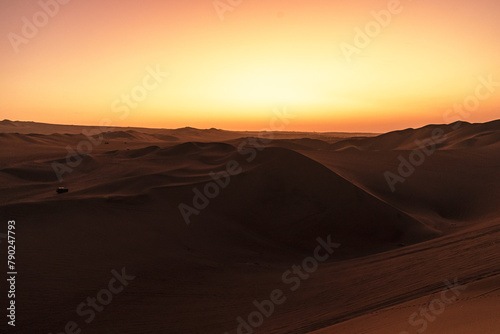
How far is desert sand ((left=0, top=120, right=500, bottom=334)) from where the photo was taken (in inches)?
257

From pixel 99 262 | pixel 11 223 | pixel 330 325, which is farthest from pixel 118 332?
pixel 11 223

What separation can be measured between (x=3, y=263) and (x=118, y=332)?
358cm

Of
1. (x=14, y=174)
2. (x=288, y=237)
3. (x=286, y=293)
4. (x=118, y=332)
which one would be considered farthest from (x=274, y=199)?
(x=14, y=174)

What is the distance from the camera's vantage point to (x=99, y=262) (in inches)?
356

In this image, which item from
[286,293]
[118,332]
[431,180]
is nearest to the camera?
[118,332]

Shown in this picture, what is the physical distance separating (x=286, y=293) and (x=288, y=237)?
5014mm

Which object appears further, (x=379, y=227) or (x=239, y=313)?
(x=379, y=227)

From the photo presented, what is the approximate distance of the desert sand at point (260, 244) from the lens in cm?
653

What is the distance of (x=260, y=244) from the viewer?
12.1 m

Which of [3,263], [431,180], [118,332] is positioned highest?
[431,180]

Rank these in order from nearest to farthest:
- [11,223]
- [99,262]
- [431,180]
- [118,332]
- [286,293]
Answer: [118,332]
[286,293]
[99,262]
[11,223]
[431,180]

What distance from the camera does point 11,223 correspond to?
1080 centimetres

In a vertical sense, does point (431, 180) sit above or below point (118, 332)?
above

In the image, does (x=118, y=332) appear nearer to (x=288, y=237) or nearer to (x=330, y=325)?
(x=330, y=325)
